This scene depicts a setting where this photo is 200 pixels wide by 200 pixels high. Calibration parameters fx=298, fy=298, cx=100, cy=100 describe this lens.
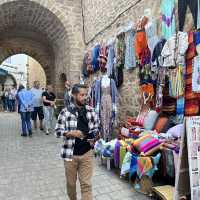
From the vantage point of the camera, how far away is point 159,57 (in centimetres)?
484

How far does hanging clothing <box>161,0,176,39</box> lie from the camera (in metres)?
4.73

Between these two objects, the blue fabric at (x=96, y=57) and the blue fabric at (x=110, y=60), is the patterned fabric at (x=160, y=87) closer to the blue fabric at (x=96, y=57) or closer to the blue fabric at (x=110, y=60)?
the blue fabric at (x=110, y=60)

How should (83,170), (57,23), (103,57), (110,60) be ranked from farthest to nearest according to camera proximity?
(57,23) → (103,57) → (110,60) → (83,170)

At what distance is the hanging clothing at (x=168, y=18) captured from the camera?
473 centimetres

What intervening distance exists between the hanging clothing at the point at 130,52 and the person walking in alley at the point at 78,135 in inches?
132

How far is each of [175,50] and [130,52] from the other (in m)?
1.79

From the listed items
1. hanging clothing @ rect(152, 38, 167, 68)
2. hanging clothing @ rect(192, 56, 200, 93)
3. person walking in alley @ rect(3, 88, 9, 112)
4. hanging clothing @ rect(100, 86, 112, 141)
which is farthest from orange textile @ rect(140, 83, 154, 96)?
person walking in alley @ rect(3, 88, 9, 112)

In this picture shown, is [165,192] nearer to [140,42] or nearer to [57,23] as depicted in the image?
[140,42]

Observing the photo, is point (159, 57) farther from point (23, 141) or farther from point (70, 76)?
point (70, 76)

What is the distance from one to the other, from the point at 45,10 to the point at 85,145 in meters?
8.11

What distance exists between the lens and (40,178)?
4.40 meters

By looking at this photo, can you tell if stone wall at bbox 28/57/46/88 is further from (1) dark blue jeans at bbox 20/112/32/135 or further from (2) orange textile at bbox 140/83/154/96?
(2) orange textile at bbox 140/83/154/96

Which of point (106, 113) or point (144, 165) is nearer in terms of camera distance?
point (144, 165)

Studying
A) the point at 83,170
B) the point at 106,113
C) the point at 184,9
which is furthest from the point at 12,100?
the point at 83,170
